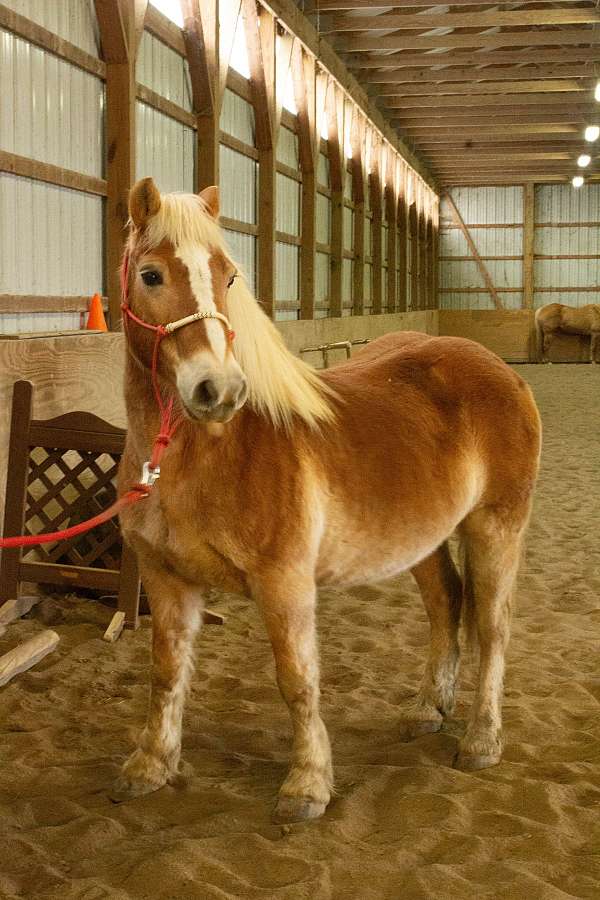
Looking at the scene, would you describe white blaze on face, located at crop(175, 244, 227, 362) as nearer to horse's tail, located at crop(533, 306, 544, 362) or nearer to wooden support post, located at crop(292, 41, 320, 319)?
wooden support post, located at crop(292, 41, 320, 319)

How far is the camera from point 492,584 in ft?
10.7

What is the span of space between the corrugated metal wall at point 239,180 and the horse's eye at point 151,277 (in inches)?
294

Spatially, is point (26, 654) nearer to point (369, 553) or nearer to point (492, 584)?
point (369, 553)

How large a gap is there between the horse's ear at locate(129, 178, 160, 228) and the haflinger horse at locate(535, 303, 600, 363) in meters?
23.4

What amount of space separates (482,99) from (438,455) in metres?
16.7

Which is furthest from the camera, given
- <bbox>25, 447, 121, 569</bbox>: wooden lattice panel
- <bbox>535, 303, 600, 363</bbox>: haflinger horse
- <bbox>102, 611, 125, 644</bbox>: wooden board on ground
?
<bbox>535, 303, 600, 363</bbox>: haflinger horse

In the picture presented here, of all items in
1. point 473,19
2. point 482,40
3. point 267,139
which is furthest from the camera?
point 482,40

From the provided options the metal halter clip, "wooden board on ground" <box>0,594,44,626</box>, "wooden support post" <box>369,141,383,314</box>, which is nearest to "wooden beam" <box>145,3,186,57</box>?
"wooden board on ground" <box>0,594,44,626</box>

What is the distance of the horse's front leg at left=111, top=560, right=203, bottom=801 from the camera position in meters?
2.84

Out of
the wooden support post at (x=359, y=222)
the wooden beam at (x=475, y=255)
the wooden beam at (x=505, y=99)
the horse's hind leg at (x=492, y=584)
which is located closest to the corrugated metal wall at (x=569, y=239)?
the wooden beam at (x=475, y=255)

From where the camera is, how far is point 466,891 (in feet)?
7.69

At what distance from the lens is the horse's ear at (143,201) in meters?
2.44

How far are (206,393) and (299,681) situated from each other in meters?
0.91

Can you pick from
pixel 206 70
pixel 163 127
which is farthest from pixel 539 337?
pixel 163 127
